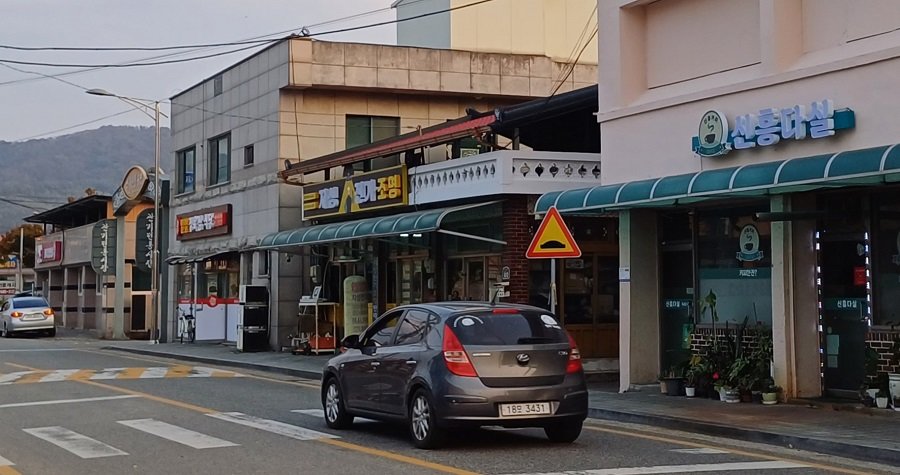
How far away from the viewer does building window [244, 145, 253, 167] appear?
108 feet

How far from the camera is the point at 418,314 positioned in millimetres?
12281

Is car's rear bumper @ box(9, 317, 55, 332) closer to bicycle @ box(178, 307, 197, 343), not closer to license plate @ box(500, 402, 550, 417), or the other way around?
bicycle @ box(178, 307, 197, 343)

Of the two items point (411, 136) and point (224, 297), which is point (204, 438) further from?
point (224, 297)

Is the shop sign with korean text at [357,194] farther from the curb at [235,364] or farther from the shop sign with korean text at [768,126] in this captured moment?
the shop sign with korean text at [768,126]

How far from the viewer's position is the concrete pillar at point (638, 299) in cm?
1769

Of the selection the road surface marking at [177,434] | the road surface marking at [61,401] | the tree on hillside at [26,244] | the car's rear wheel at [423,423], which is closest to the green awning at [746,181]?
the car's rear wheel at [423,423]

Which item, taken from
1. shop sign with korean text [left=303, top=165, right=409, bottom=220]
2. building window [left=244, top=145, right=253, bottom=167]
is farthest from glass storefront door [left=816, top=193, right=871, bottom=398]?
building window [left=244, top=145, right=253, bottom=167]

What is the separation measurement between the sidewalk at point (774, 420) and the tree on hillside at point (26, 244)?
269 ft

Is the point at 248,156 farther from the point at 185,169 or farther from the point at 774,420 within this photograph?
the point at 774,420

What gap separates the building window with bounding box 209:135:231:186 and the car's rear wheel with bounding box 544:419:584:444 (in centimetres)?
2429

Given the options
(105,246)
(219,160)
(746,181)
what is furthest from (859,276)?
(105,246)

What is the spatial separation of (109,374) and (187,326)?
13656mm

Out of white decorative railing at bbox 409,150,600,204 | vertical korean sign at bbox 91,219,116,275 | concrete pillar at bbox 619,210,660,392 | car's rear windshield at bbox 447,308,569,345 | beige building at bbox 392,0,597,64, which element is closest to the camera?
car's rear windshield at bbox 447,308,569,345

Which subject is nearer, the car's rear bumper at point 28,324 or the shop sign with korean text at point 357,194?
the shop sign with korean text at point 357,194
